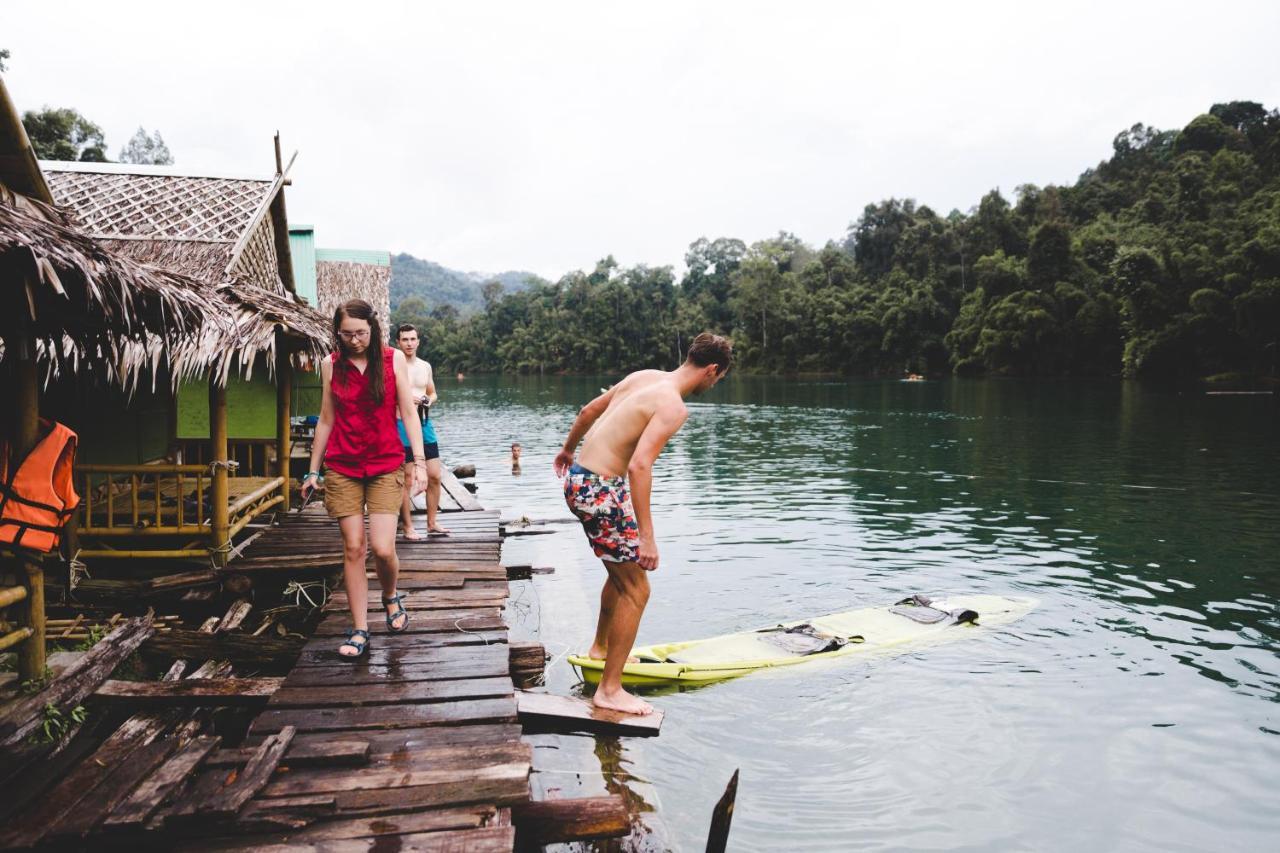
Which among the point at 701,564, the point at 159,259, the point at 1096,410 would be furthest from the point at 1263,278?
the point at 159,259

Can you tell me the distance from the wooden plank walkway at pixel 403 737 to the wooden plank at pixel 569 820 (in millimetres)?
200

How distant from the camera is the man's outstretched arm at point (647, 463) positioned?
441 centimetres

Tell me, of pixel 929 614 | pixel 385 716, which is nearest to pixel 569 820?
pixel 385 716

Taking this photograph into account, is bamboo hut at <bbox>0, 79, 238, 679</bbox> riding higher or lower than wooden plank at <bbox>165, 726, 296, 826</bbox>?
higher

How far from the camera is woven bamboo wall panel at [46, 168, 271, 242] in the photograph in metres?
9.62

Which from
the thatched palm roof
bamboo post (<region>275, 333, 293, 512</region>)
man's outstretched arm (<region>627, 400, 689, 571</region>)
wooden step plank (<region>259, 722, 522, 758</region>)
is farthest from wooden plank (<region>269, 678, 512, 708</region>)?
bamboo post (<region>275, 333, 293, 512</region>)

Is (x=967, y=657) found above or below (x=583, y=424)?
below

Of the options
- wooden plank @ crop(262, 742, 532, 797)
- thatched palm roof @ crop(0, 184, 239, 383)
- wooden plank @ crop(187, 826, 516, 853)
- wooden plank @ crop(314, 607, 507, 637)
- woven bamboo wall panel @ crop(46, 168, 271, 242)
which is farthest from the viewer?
woven bamboo wall panel @ crop(46, 168, 271, 242)

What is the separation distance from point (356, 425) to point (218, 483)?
3072 millimetres

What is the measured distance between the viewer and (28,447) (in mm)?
4332

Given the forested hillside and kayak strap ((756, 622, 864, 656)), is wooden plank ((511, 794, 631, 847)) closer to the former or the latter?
kayak strap ((756, 622, 864, 656))

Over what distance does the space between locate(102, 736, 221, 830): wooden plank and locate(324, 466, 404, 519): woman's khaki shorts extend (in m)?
1.42

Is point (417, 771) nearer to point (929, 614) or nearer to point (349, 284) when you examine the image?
point (929, 614)

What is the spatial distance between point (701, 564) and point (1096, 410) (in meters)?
27.5
